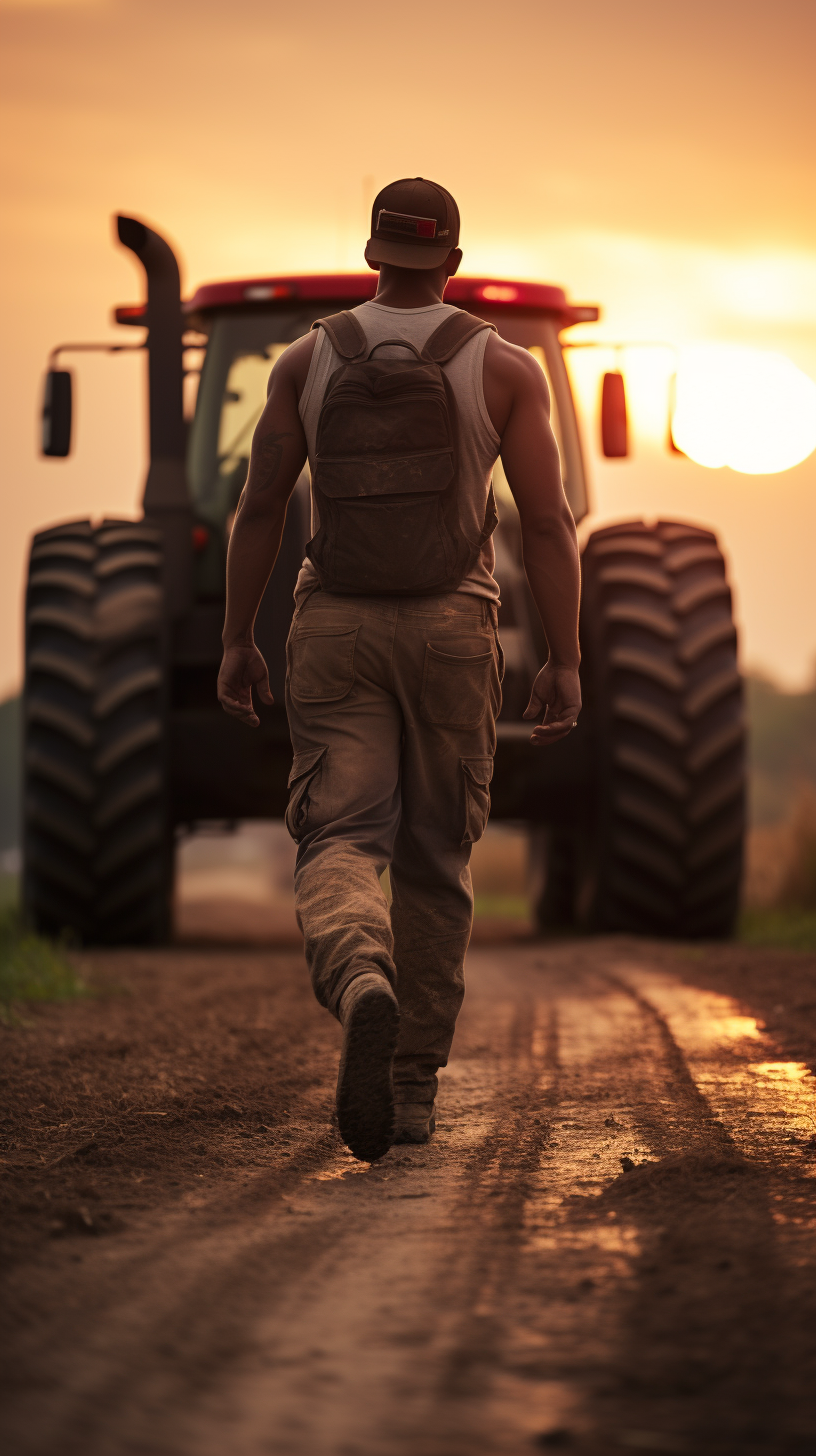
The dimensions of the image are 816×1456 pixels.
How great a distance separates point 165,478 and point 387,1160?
4.42 m

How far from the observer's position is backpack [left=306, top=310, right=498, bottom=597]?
312cm

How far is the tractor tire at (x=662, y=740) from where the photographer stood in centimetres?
693

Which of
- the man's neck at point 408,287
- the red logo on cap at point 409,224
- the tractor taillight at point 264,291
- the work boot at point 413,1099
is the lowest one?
the work boot at point 413,1099

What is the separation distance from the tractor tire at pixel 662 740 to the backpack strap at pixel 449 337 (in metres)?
3.85

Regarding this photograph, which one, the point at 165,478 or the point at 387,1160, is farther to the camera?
the point at 165,478

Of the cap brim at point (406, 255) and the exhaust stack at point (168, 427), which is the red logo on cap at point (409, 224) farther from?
the exhaust stack at point (168, 427)

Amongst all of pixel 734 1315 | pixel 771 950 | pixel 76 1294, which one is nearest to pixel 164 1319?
pixel 76 1294

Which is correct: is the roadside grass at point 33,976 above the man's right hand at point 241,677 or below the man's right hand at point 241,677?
below

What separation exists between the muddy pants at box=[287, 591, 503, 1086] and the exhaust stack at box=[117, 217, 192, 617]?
3.81 metres

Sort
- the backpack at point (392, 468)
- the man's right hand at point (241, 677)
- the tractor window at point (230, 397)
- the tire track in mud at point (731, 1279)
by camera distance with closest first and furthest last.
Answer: the tire track in mud at point (731, 1279)
the backpack at point (392, 468)
the man's right hand at point (241, 677)
the tractor window at point (230, 397)

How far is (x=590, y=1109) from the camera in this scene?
11.3 feet

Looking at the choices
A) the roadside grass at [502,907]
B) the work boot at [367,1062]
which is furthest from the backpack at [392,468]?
the roadside grass at [502,907]

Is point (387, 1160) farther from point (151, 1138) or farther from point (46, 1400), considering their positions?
point (46, 1400)

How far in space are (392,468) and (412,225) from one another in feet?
1.58
